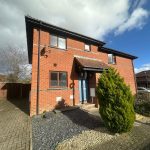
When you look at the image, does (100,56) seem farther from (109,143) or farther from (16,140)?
(16,140)

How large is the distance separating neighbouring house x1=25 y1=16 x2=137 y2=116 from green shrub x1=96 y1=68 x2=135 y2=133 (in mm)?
3843

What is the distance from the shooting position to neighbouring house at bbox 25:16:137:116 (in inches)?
361

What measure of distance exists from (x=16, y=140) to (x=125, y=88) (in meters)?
5.37

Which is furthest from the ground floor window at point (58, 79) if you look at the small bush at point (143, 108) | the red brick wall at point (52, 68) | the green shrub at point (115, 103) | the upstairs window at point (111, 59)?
the upstairs window at point (111, 59)

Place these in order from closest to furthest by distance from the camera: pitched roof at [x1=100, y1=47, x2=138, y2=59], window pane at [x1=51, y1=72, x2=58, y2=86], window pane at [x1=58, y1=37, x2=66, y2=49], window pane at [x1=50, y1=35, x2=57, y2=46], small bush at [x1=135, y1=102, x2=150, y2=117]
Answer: small bush at [x1=135, y1=102, x2=150, y2=117] → window pane at [x1=51, y1=72, x2=58, y2=86] → window pane at [x1=50, y1=35, x2=57, y2=46] → window pane at [x1=58, y1=37, x2=66, y2=49] → pitched roof at [x1=100, y1=47, x2=138, y2=59]

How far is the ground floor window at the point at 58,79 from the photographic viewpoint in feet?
32.5

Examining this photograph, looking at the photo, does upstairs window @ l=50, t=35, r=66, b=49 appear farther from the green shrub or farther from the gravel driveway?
the gravel driveway

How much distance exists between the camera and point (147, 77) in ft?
126

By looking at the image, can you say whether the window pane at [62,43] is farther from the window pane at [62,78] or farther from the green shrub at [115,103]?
the green shrub at [115,103]

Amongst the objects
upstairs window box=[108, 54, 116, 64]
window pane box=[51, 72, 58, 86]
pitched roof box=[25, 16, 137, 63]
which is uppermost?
pitched roof box=[25, 16, 137, 63]

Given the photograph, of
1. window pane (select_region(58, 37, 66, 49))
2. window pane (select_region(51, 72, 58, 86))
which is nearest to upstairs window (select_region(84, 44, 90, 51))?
window pane (select_region(58, 37, 66, 49))

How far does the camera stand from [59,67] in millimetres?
10297

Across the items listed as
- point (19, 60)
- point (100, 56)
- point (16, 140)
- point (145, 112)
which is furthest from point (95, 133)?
point (19, 60)

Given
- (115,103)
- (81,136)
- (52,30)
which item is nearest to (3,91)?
(52,30)
